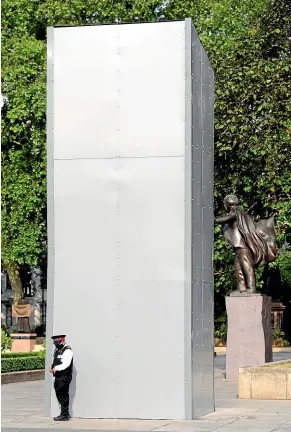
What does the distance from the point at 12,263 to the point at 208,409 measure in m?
34.4

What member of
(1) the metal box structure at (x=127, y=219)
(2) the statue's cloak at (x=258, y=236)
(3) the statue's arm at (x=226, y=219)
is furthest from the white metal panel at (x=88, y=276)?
(2) the statue's cloak at (x=258, y=236)

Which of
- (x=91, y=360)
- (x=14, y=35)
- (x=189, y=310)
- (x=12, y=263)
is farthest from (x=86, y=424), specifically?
(x=12, y=263)

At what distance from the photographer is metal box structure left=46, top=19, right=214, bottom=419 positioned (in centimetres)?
1719

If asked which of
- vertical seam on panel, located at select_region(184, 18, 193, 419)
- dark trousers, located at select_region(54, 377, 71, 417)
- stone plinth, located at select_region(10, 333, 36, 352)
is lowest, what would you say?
dark trousers, located at select_region(54, 377, 71, 417)

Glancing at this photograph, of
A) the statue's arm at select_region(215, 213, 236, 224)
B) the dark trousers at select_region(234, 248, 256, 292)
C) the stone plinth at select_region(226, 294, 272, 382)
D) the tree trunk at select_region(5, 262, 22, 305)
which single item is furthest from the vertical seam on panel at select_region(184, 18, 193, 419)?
the tree trunk at select_region(5, 262, 22, 305)

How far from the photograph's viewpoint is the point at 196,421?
1689 centimetres

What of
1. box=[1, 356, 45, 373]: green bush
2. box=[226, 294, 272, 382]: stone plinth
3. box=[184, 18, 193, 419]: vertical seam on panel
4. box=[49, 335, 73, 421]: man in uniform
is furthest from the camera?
box=[1, 356, 45, 373]: green bush

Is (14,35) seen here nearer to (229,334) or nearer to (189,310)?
(229,334)

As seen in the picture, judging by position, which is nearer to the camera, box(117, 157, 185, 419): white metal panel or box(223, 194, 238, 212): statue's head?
box(117, 157, 185, 419): white metal panel

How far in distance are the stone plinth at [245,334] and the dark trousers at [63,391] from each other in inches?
422

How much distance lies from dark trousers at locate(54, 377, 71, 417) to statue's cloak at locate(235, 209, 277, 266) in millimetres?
11740

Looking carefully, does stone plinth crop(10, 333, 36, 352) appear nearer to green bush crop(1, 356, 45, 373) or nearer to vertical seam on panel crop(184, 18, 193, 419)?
green bush crop(1, 356, 45, 373)

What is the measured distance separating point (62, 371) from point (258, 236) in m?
12.7

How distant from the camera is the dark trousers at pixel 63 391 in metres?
16.9
